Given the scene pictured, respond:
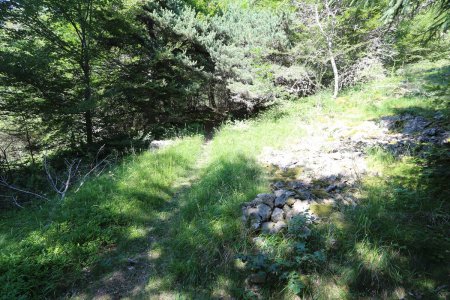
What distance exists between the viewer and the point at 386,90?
9.52 m

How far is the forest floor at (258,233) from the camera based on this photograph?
8.75ft

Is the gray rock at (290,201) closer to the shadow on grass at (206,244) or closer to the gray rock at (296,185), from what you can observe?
the gray rock at (296,185)

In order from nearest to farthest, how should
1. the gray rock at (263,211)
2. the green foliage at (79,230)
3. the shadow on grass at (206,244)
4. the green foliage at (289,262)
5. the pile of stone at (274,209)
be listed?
the green foliage at (289,262) → the shadow on grass at (206,244) → the green foliage at (79,230) → the pile of stone at (274,209) → the gray rock at (263,211)

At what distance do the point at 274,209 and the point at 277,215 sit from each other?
0.15m

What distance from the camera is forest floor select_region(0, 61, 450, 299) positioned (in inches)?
105

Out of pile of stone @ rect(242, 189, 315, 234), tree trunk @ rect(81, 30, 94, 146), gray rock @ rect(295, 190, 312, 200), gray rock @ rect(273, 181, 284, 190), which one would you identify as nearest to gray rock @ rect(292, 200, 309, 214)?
pile of stone @ rect(242, 189, 315, 234)

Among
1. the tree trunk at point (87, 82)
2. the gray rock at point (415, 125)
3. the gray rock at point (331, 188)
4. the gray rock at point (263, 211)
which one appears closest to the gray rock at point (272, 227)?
the gray rock at point (263, 211)

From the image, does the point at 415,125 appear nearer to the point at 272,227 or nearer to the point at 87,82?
the point at 272,227

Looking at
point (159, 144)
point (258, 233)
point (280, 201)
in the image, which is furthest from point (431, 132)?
point (159, 144)

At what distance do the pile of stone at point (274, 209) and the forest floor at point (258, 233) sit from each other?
117 mm

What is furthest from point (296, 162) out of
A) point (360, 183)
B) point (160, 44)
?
point (160, 44)

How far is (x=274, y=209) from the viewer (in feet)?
12.2

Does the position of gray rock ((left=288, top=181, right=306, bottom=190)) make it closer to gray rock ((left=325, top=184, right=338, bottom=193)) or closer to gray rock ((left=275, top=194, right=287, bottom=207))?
gray rock ((left=325, top=184, right=338, bottom=193))

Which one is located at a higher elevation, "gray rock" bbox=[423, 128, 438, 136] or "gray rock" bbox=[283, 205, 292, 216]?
"gray rock" bbox=[423, 128, 438, 136]
